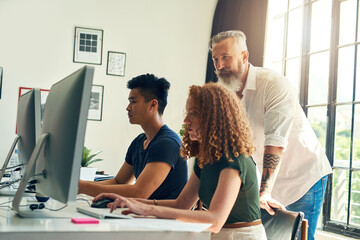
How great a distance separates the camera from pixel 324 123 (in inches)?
143

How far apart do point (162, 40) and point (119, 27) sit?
0.49 m

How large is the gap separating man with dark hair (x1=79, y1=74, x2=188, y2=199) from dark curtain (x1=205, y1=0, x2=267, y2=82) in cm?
207

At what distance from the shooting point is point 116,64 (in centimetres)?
481

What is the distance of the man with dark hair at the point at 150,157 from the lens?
1.91 m

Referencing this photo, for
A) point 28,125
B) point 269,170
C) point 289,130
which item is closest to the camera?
point 28,125

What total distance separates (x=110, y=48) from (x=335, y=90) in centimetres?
242

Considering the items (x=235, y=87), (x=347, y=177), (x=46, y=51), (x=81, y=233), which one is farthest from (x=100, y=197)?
(x=46, y=51)

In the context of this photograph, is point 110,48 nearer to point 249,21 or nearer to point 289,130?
point 249,21

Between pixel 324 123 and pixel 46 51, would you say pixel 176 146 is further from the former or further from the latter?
pixel 46 51

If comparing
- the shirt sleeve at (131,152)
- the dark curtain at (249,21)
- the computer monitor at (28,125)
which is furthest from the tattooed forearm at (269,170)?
the dark curtain at (249,21)

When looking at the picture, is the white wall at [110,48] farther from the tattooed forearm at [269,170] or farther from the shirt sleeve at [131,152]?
Result: the tattooed forearm at [269,170]

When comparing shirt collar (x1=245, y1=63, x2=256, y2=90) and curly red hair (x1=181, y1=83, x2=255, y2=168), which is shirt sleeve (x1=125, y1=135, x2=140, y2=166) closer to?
shirt collar (x1=245, y1=63, x2=256, y2=90)

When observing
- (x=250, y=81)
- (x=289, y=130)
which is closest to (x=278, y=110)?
(x=289, y=130)

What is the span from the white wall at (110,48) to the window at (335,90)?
138 cm
